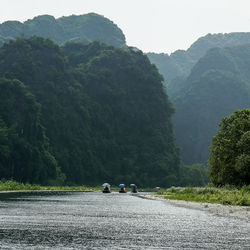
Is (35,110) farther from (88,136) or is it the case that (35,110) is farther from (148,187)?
(148,187)

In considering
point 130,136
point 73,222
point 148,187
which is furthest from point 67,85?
point 73,222

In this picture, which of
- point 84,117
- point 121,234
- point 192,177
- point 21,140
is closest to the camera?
point 121,234

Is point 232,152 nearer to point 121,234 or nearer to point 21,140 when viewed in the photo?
point 121,234

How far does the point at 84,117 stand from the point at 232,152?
91.2 meters

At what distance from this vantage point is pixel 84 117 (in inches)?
5497

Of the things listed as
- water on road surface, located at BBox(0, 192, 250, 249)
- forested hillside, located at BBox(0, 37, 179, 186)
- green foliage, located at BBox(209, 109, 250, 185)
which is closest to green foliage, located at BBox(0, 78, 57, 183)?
forested hillside, located at BBox(0, 37, 179, 186)

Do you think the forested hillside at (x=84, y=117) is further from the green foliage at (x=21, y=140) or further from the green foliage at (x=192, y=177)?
the green foliage at (x=192, y=177)

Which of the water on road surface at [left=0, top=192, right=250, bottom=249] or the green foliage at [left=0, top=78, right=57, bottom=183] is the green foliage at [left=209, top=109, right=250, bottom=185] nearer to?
the water on road surface at [left=0, top=192, right=250, bottom=249]

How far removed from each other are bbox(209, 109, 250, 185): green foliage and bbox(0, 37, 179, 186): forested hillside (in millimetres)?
55672

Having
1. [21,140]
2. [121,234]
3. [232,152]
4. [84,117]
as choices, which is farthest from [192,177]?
[121,234]

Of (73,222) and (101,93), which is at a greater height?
(101,93)

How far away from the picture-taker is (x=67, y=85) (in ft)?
461

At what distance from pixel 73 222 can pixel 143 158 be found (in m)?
124

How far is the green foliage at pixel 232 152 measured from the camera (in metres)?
49.0
